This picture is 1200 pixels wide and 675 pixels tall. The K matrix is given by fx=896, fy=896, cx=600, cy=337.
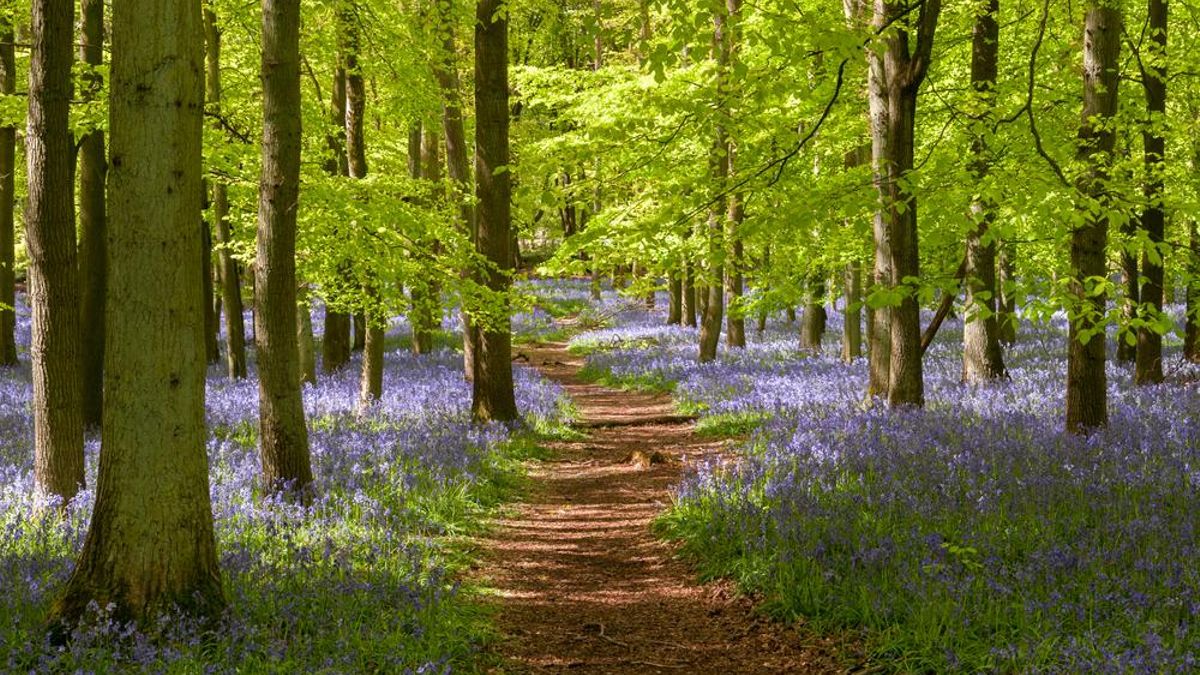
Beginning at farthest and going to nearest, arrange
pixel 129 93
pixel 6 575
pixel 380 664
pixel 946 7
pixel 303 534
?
pixel 946 7 < pixel 303 534 < pixel 6 575 < pixel 380 664 < pixel 129 93

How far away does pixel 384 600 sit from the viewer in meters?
5.62

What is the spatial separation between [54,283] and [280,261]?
172cm

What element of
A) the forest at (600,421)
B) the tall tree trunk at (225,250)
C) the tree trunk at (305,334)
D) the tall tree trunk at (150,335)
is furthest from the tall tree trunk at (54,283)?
the tall tree trunk at (225,250)

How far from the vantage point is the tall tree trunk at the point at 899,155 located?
1017 cm

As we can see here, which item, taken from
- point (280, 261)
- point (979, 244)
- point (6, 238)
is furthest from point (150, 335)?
point (6, 238)

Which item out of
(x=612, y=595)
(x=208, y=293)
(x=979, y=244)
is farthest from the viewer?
(x=208, y=293)

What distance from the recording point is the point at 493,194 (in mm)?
12961

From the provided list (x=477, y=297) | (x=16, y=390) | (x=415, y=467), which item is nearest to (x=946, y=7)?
(x=477, y=297)

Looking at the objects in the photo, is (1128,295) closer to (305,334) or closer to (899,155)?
(899,155)

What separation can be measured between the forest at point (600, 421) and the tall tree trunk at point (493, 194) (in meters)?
0.06

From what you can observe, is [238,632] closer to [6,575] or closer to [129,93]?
[6,575]

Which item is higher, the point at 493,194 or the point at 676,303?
the point at 493,194

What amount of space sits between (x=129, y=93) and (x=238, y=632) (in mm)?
2707

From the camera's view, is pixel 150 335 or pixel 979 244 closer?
pixel 150 335
